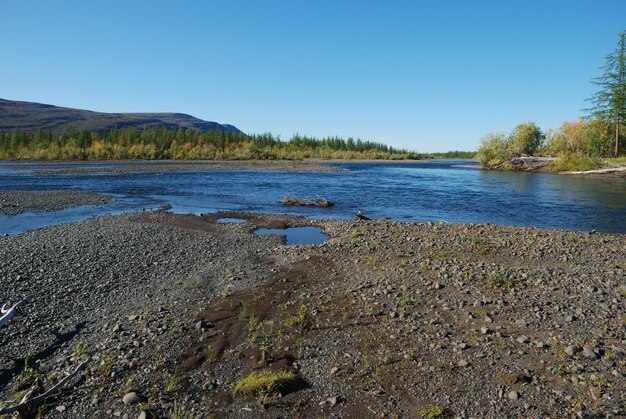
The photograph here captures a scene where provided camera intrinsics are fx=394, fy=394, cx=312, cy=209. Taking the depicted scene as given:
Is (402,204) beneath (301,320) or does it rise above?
above

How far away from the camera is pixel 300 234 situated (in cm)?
1964

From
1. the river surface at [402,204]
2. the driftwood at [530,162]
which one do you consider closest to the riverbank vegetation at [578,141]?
the driftwood at [530,162]

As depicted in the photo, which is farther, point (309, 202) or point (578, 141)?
point (578, 141)

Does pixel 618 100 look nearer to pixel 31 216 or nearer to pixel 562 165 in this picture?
pixel 562 165

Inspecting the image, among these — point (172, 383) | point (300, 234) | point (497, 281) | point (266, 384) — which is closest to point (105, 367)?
point (172, 383)

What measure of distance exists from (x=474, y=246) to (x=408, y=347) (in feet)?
27.7

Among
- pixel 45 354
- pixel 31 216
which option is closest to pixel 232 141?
pixel 31 216

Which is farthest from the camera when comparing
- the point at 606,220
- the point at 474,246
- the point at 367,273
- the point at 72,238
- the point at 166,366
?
the point at 606,220

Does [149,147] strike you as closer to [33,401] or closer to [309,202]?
[309,202]

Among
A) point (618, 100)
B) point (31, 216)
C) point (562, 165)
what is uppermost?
point (618, 100)

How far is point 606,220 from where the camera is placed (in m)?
23.3

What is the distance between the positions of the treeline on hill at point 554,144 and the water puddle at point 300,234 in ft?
207

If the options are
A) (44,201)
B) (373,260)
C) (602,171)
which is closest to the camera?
(373,260)

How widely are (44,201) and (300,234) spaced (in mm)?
21806
